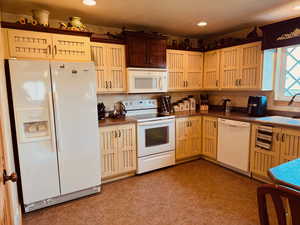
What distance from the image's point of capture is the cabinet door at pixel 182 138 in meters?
3.43

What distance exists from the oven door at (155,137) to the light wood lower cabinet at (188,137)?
0.15 m

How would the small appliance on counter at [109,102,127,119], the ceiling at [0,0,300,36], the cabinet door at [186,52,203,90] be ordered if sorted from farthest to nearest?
the cabinet door at [186,52,203,90] → the small appliance on counter at [109,102,127,119] → the ceiling at [0,0,300,36]

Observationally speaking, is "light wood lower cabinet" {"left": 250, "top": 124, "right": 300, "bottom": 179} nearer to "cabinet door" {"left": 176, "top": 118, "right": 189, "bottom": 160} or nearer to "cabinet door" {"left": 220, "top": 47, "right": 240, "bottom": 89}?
"cabinet door" {"left": 220, "top": 47, "right": 240, "bottom": 89}

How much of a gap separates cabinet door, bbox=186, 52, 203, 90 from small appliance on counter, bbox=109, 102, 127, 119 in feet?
4.65

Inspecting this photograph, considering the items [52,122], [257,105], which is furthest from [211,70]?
[52,122]

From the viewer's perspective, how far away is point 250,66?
3109mm

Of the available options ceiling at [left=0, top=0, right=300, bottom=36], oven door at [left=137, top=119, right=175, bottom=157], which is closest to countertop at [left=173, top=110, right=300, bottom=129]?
oven door at [left=137, top=119, right=175, bottom=157]

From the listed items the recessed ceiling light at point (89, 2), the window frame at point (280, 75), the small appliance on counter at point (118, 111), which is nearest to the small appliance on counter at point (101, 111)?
the small appliance on counter at point (118, 111)

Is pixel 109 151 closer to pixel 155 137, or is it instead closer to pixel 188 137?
pixel 155 137

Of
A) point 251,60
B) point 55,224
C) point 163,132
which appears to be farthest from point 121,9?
point 55,224

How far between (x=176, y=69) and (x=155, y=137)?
1415mm

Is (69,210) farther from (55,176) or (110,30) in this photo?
(110,30)

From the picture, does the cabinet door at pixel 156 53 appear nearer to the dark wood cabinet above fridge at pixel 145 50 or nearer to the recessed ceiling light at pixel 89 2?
the dark wood cabinet above fridge at pixel 145 50

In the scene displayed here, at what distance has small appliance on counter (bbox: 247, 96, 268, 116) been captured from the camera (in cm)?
302
